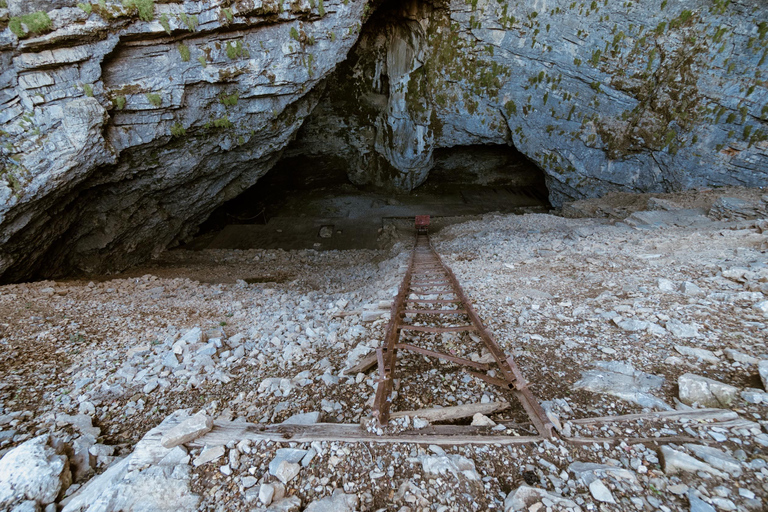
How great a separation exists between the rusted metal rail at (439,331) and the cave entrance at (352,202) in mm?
9693

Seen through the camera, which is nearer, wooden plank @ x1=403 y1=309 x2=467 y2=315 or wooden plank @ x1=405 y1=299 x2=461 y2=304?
wooden plank @ x1=403 y1=309 x2=467 y2=315

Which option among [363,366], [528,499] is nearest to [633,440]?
[528,499]

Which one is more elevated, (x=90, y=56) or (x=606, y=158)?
(x=90, y=56)

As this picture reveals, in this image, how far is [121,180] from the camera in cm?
985

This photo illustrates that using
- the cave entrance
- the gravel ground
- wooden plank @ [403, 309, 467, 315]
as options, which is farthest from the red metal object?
wooden plank @ [403, 309, 467, 315]

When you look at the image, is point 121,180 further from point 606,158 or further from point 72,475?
point 606,158

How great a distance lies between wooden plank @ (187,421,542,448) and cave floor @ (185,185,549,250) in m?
13.2

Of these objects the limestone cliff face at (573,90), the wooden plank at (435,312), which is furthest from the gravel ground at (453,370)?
the limestone cliff face at (573,90)

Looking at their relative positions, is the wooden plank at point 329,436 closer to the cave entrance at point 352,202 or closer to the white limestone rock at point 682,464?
the white limestone rock at point 682,464

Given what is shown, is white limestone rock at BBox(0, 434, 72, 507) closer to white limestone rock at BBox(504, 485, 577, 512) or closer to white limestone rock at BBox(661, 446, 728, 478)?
white limestone rock at BBox(504, 485, 577, 512)

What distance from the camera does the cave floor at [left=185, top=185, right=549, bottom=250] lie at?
16.6 metres

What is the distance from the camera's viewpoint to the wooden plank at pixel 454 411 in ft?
8.22

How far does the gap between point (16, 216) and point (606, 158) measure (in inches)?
860

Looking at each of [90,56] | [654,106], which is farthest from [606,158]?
[90,56]
